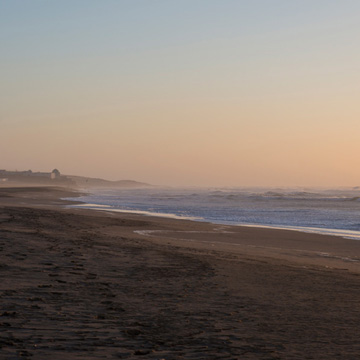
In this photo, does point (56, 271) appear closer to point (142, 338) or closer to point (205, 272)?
point (205, 272)

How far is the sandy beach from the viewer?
19.1 feet

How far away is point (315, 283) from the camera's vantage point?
35.2 ft

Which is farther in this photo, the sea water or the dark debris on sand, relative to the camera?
the sea water

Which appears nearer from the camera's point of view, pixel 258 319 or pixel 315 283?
pixel 258 319

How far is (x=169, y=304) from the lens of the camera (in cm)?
804

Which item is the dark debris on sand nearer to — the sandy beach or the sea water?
the sandy beach

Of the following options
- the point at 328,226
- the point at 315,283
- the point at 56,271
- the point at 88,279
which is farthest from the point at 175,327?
the point at 328,226

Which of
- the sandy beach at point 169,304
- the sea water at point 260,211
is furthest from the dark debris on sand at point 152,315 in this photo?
the sea water at point 260,211

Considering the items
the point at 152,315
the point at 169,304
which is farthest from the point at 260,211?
the point at 152,315

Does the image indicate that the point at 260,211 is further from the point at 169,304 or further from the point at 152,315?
the point at 152,315

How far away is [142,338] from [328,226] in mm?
26377

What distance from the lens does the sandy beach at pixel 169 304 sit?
5.81 meters

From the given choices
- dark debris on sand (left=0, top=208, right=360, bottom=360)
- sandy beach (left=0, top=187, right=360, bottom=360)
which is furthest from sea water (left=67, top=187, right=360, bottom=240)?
dark debris on sand (left=0, top=208, right=360, bottom=360)

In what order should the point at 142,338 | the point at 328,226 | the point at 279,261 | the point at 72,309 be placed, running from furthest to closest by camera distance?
the point at 328,226 → the point at 279,261 → the point at 72,309 → the point at 142,338
